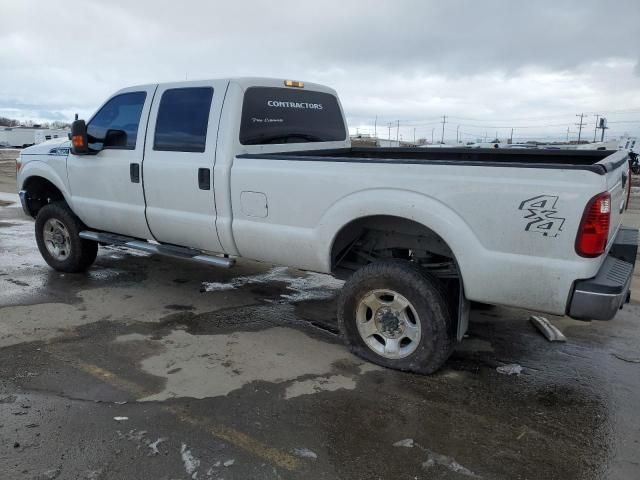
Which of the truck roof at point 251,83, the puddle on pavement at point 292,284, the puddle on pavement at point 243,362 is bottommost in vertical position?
the puddle on pavement at point 243,362

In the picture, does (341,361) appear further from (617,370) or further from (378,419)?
(617,370)

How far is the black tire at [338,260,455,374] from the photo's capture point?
3719mm

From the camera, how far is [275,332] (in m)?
4.76

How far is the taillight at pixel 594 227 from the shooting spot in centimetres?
307

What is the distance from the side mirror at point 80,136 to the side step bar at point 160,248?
914 mm

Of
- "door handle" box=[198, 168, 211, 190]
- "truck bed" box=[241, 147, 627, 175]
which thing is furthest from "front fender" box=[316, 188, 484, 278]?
"door handle" box=[198, 168, 211, 190]

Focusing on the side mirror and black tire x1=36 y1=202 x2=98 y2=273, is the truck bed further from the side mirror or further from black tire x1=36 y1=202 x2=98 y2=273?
black tire x1=36 y1=202 x2=98 y2=273

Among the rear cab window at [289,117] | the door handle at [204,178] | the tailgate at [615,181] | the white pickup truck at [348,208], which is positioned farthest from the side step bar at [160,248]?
the tailgate at [615,181]

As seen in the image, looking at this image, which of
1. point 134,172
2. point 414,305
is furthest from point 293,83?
point 414,305

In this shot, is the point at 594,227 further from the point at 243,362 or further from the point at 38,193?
the point at 38,193

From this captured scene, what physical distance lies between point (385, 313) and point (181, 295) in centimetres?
265

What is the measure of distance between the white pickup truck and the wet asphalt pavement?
0.55 m

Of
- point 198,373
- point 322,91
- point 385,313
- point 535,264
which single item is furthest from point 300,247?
point 322,91

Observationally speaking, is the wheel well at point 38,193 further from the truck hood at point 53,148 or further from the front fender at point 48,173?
the truck hood at point 53,148
